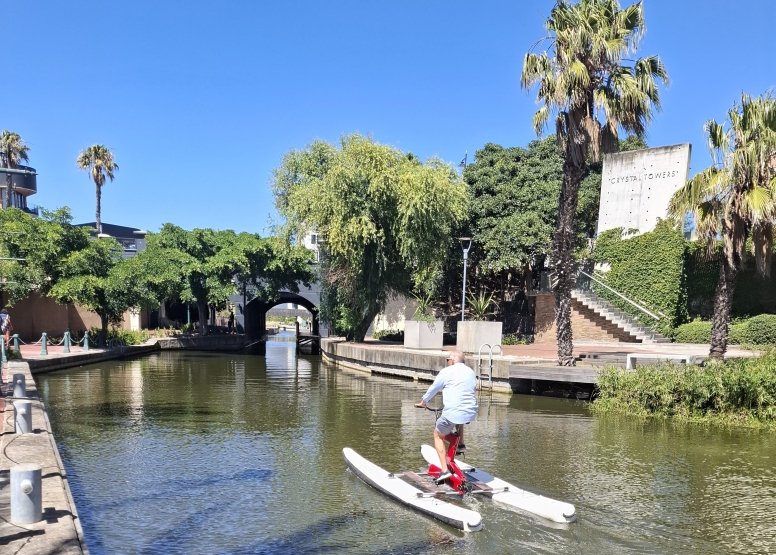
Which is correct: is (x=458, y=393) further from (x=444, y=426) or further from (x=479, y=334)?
(x=479, y=334)

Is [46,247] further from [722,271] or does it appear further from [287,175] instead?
[722,271]

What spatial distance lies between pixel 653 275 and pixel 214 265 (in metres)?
24.6

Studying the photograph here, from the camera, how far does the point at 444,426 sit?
788 cm

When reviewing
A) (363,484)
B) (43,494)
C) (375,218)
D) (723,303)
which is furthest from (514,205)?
(43,494)

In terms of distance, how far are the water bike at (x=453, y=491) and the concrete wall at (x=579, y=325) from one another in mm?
20791

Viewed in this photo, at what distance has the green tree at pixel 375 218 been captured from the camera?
2689 centimetres

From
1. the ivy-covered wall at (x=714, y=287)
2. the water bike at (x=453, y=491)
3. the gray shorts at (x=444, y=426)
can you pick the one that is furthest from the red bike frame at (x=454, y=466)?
the ivy-covered wall at (x=714, y=287)

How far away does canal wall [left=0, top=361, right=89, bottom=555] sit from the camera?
5.29 metres

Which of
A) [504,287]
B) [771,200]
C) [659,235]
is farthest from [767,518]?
[504,287]

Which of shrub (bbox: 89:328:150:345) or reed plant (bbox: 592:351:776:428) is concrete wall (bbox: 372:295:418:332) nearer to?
shrub (bbox: 89:328:150:345)

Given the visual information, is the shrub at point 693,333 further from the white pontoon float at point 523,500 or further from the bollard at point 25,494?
the bollard at point 25,494

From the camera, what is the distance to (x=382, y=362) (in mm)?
24781

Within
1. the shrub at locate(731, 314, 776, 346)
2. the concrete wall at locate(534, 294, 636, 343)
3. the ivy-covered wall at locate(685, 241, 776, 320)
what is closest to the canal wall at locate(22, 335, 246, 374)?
the concrete wall at locate(534, 294, 636, 343)

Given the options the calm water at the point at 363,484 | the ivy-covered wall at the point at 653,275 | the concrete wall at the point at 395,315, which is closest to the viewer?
the calm water at the point at 363,484
